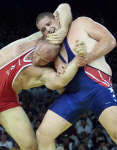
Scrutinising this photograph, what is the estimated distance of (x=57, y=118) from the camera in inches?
159

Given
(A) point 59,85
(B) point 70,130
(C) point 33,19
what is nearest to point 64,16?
(A) point 59,85

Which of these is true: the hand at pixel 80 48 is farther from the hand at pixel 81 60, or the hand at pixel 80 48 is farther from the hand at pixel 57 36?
the hand at pixel 57 36

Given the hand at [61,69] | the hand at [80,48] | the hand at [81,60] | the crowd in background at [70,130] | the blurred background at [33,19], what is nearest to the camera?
the hand at [80,48]

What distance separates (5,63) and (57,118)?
85 cm

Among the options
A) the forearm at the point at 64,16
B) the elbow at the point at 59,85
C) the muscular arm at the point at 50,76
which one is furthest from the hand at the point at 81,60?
the forearm at the point at 64,16

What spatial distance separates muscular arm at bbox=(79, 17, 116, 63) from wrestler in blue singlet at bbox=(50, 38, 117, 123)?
0.59ft

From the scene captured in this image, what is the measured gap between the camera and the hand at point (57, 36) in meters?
4.05

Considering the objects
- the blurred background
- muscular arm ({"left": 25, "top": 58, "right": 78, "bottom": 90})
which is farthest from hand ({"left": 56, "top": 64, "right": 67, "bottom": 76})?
the blurred background

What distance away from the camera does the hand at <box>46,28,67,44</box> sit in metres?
4.05

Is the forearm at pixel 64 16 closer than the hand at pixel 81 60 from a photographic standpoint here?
No

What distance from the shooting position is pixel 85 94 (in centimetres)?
408

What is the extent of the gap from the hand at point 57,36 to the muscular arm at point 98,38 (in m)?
0.22

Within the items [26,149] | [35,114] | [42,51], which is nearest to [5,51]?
[42,51]

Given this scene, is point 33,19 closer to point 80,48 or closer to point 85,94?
point 85,94
